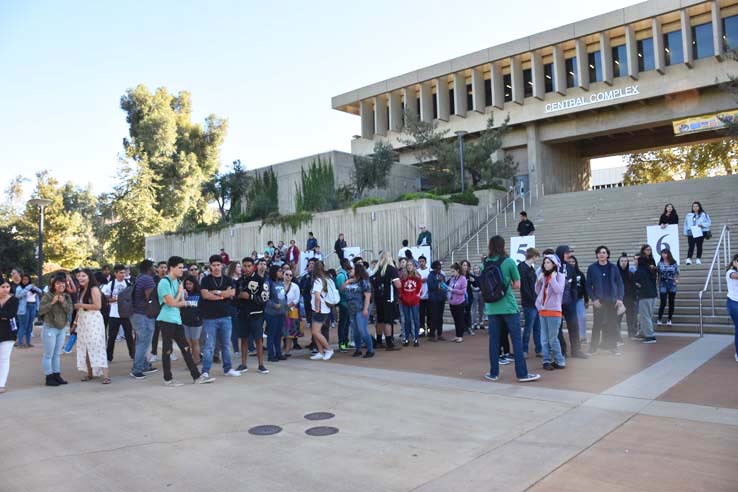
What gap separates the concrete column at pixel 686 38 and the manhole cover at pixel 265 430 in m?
31.3

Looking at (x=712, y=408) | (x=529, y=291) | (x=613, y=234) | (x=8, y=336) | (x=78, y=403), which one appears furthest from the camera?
(x=613, y=234)

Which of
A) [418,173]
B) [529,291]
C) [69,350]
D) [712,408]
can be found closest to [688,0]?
[418,173]

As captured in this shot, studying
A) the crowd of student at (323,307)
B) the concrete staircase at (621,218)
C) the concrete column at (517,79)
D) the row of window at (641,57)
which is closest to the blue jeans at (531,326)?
the crowd of student at (323,307)

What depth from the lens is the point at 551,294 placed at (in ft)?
27.2

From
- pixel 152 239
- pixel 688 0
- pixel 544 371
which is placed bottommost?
pixel 544 371

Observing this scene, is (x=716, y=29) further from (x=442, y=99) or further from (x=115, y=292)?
(x=115, y=292)

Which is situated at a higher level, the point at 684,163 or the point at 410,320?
the point at 684,163

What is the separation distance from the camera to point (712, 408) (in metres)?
5.88

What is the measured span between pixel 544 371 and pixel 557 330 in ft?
2.15

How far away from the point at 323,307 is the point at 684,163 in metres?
39.6

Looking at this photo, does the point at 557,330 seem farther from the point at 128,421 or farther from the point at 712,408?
the point at 128,421

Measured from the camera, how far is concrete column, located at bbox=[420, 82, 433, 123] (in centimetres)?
3900

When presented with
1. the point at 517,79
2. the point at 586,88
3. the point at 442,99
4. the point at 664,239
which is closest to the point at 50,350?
the point at 664,239

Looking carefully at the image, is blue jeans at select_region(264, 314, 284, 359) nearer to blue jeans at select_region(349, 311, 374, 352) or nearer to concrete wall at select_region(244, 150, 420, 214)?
blue jeans at select_region(349, 311, 374, 352)
